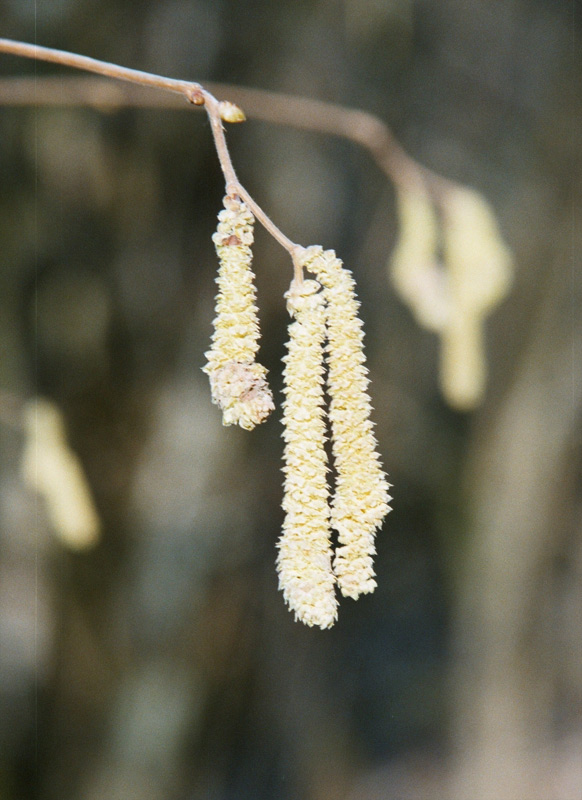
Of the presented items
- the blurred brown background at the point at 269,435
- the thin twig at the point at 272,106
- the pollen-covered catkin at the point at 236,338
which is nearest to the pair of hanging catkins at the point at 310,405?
the pollen-covered catkin at the point at 236,338

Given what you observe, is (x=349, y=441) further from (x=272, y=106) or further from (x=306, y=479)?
(x=272, y=106)

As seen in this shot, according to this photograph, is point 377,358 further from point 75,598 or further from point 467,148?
point 75,598

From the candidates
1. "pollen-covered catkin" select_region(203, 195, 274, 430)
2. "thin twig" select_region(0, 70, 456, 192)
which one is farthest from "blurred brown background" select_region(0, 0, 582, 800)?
"pollen-covered catkin" select_region(203, 195, 274, 430)

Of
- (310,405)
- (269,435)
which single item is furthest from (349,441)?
(269,435)

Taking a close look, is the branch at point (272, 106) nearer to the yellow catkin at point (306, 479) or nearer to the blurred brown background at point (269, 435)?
the blurred brown background at point (269, 435)

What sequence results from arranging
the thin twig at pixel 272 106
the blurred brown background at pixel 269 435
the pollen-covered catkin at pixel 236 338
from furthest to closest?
1. the blurred brown background at pixel 269 435
2. the thin twig at pixel 272 106
3. the pollen-covered catkin at pixel 236 338

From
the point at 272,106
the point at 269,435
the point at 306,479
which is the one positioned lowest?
the point at 306,479
